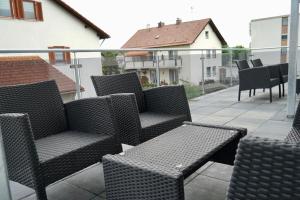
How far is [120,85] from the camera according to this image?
9.23 ft

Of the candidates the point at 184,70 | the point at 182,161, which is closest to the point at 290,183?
the point at 182,161

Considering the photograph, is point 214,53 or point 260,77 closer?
point 260,77

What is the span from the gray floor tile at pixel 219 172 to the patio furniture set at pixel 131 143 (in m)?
0.24

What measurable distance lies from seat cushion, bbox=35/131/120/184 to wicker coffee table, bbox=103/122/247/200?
35 cm

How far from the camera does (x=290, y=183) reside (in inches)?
30.8

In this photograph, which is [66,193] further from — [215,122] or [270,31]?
[270,31]

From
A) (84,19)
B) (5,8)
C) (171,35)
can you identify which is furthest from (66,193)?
(171,35)

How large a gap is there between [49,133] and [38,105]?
0.24 meters

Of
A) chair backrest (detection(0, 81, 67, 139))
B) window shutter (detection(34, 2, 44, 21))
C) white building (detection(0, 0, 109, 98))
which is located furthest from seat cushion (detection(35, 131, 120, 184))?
window shutter (detection(34, 2, 44, 21))

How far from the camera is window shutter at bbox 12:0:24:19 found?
45.7ft

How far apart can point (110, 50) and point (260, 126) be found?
2.20 m

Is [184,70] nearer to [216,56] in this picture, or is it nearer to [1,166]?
[216,56]

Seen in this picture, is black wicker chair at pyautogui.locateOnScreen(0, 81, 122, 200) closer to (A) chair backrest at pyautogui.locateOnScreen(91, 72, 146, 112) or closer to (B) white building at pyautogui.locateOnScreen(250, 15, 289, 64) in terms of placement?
(A) chair backrest at pyautogui.locateOnScreen(91, 72, 146, 112)

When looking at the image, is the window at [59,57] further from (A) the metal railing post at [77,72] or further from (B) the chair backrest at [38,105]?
(B) the chair backrest at [38,105]
